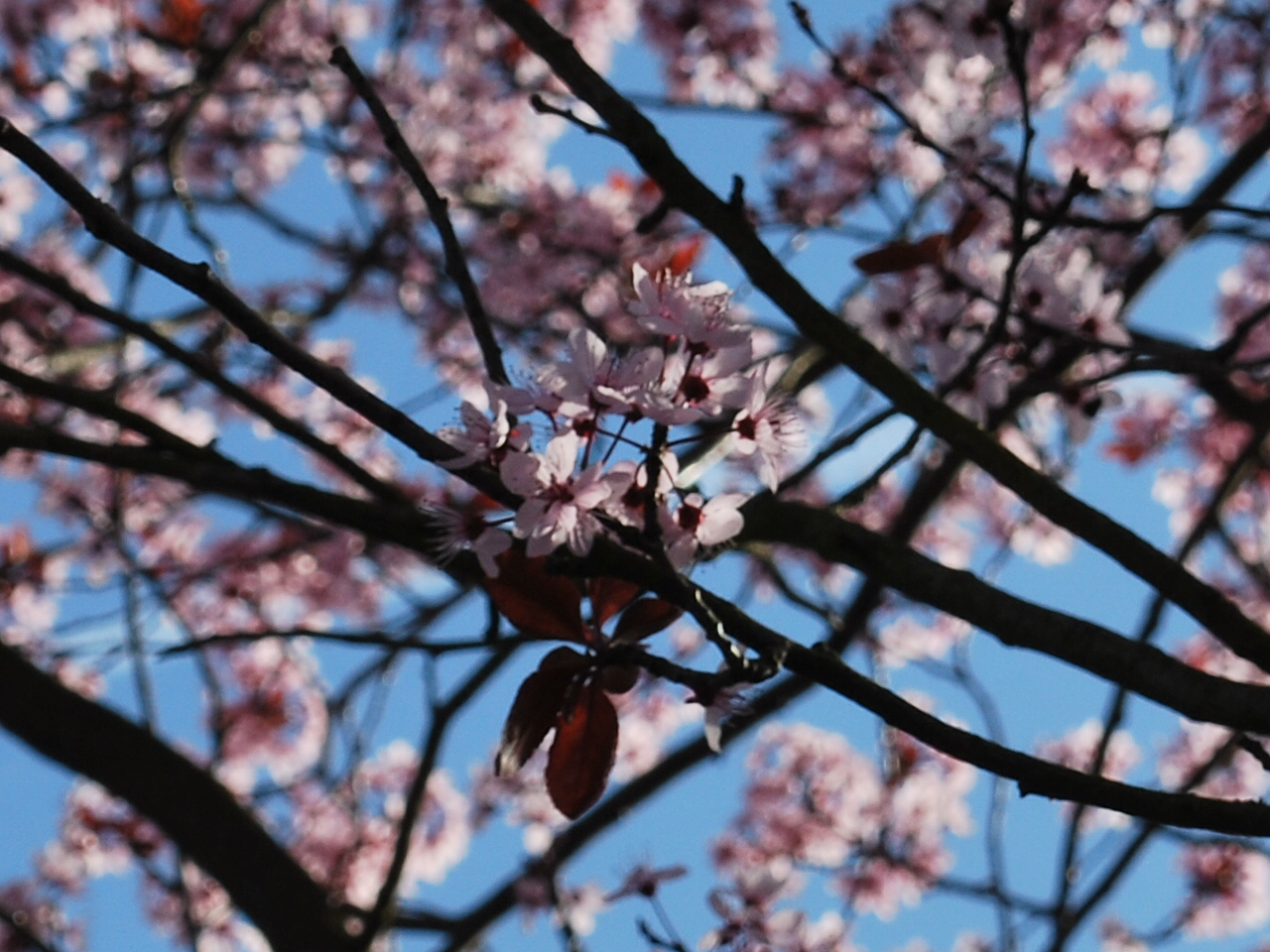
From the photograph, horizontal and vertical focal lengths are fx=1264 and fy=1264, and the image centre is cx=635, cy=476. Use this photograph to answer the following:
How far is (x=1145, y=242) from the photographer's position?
345 centimetres

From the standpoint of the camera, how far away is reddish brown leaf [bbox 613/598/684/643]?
1.05m

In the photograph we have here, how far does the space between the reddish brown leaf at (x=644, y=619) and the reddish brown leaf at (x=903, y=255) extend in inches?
27.1

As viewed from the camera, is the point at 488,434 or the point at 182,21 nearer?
the point at 488,434

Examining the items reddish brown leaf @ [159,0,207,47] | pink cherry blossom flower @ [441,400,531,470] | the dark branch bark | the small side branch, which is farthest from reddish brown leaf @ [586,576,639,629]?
reddish brown leaf @ [159,0,207,47]

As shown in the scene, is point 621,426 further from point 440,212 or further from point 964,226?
point 964,226

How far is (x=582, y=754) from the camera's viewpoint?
1.12 meters

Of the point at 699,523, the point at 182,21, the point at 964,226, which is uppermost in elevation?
the point at 182,21

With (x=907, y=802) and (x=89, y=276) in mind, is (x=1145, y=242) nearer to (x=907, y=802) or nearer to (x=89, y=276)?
(x=907, y=802)

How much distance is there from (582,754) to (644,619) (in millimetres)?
146

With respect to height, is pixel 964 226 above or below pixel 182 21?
below

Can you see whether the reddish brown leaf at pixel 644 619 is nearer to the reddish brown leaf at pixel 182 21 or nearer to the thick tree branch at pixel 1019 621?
the thick tree branch at pixel 1019 621

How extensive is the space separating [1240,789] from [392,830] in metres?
3.47

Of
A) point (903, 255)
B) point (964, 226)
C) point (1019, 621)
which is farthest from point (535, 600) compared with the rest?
point (964, 226)

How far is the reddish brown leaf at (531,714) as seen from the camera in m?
1.08
